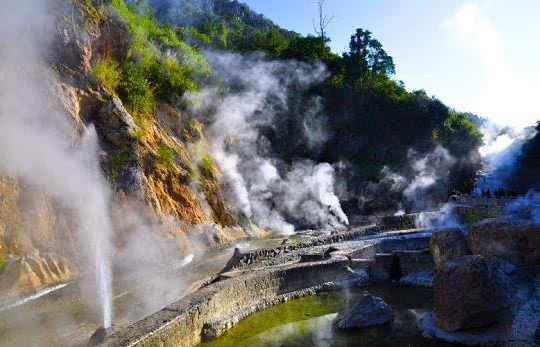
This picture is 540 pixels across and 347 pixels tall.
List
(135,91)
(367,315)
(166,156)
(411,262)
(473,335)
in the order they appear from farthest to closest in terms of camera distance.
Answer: (135,91)
(166,156)
(411,262)
(367,315)
(473,335)

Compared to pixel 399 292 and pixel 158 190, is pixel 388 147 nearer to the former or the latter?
pixel 158 190

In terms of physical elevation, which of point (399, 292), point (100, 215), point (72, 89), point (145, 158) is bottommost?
point (399, 292)

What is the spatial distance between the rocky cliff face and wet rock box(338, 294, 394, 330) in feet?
25.8

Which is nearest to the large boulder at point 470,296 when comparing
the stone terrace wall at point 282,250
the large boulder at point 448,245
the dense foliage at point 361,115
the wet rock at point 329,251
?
the large boulder at point 448,245

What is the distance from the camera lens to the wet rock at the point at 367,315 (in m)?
8.08

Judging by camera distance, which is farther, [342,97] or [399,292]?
[342,97]

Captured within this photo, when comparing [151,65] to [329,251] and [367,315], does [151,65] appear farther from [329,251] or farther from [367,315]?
[367,315]

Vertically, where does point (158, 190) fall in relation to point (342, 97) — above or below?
below

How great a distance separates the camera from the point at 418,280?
445 inches

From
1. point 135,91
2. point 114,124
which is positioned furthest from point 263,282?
point 135,91

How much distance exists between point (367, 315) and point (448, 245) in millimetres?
3053

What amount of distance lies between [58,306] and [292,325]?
5.50m

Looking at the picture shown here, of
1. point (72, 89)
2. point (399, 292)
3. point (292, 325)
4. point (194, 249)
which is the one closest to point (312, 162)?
point (194, 249)

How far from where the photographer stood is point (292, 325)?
870cm
